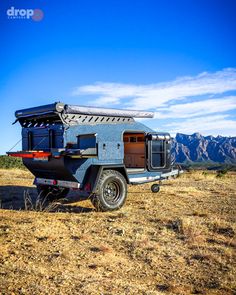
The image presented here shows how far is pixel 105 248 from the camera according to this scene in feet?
18.0

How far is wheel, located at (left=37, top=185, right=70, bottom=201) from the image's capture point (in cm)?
1060

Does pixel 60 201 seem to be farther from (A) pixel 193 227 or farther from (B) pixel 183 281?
(B) pixel 183 281

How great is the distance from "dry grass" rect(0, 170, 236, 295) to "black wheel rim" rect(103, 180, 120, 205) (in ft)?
1.39

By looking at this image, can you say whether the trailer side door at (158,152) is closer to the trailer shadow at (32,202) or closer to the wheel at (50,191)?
the trailer shadow at (32,202)

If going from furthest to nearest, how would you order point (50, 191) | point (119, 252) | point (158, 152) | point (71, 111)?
1. point (158, 152)
2. point (50, 191)
3. point (71, 111)
4. point (119, 252)

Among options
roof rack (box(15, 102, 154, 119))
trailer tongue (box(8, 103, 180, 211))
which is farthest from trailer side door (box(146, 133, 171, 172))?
roof rack (box(15, 102, 154, 119))

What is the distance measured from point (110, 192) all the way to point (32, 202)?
9.76ft

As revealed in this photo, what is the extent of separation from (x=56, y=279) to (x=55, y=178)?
17.2 ft

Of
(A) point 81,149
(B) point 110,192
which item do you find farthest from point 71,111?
(B) point 110,192

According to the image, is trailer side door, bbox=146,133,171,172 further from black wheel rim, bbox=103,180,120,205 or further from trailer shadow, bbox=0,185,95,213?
trailer shadow, bbox=0,185,95,213

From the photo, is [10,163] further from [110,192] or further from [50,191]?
[110,192]

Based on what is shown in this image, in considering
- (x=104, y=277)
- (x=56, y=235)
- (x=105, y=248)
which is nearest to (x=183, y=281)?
(x=104, y=277)

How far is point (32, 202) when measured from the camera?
1035cm

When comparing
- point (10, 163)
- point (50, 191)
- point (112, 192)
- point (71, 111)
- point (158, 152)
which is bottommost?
point (50, 191)
